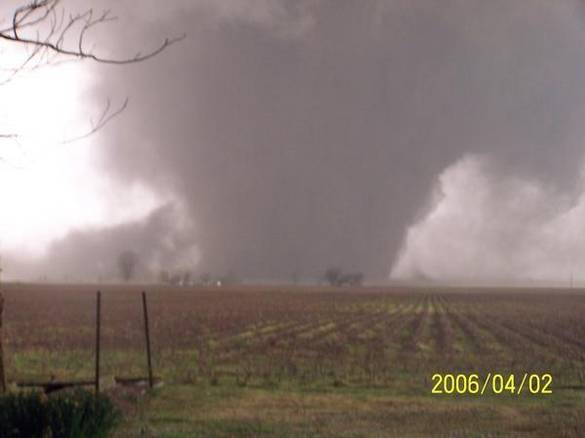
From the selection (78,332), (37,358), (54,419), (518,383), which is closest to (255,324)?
(78,332)

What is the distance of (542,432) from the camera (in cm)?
1177

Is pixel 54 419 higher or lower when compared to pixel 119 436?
higher

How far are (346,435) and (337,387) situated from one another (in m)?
5.97

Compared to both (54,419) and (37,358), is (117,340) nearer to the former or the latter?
(37,358)

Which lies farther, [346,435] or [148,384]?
[148,384]
